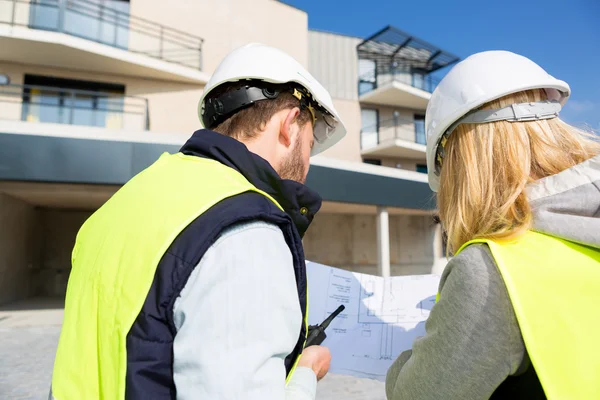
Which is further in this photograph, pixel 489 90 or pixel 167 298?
pixel 489 90

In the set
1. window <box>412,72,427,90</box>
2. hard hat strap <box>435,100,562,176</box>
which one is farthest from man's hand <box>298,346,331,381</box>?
window <box>412,72,427,90</box>

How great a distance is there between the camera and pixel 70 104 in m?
13.3

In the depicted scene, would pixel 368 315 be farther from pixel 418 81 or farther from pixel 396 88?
pixel 418 81

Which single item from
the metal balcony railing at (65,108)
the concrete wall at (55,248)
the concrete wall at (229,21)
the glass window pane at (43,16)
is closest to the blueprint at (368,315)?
the metal balcony railing at (65,108)

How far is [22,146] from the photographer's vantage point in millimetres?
9141

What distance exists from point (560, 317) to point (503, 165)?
1.40 feet

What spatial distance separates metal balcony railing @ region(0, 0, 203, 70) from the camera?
43.8 feet

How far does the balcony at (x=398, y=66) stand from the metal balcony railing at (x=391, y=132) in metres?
1.12

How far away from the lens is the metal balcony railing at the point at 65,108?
13031mm

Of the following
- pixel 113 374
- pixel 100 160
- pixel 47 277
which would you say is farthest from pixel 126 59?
pixel 113 374

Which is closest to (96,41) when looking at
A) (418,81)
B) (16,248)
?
(16,248)

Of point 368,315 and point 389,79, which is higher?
point 389,79

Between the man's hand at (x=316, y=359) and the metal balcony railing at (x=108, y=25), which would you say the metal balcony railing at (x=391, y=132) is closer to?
the metal balcony railing at (x=108, y=25)

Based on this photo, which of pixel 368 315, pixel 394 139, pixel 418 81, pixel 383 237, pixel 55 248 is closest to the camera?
pixel 368 315
